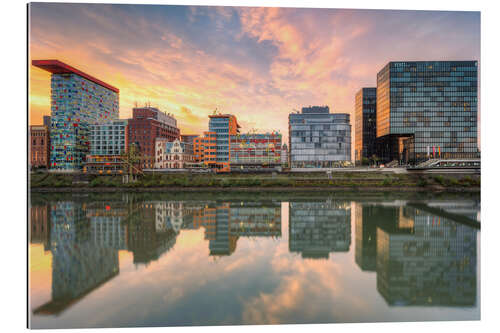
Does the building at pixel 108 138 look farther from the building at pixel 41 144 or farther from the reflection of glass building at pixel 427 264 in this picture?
the reflection of glass building at pixel 427 264

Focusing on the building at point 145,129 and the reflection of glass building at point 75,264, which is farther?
the building at point 145,129

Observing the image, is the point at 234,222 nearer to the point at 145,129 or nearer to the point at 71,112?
the point at 145,129

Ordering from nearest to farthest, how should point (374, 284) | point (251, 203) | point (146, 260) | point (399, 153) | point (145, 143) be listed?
point (374, 284)
point (146, 260)
point (251, 203)
point (145, 143)
point (399, 153)

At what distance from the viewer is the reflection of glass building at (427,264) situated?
25.9 feet

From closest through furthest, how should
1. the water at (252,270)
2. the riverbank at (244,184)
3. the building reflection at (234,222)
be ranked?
the water at (252,270) < the building reflection at (234,222) < the riverbank at (244,184)

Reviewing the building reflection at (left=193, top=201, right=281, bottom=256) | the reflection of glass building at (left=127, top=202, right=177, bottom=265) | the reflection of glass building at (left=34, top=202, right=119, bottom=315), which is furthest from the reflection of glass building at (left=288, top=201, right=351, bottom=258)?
the reflection of glass building at (left=34, top=202, right=119, bottom=315)

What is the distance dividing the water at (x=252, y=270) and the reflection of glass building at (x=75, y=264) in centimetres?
5

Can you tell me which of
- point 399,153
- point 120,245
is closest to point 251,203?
point 120,245

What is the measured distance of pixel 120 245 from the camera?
42.1 ft

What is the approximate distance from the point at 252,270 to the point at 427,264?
26.6 feet

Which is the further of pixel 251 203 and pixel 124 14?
pixel 251 203

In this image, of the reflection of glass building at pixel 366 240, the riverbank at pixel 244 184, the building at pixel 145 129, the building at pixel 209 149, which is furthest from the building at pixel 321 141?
the reflection of glass building at pixel 366 240

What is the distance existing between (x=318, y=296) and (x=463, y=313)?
443cm
